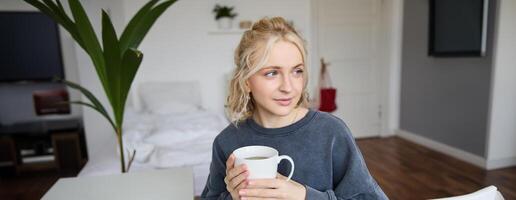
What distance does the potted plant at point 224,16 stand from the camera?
3488mm

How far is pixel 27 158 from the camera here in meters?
3.43

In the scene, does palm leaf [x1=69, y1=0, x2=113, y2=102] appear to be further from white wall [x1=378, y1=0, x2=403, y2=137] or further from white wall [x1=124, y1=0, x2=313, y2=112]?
white wall [x1=378, y1=0, x2=403, y2=137]

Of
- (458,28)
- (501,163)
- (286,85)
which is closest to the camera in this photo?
(286,85)

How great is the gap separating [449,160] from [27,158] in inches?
174

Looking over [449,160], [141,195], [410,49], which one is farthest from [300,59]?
[410,49]

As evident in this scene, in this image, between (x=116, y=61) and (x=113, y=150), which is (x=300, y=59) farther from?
(x=113, y=150)

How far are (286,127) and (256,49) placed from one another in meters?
0.20

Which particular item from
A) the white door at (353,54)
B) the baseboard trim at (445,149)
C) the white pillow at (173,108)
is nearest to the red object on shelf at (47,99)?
the white pillow at (173,108)

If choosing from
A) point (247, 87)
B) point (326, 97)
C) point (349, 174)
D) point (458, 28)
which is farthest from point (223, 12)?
point (349, 174)

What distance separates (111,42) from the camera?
1.08 metres

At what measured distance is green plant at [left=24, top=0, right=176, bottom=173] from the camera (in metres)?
1.06

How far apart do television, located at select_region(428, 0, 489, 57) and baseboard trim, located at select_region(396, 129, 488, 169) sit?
97cm

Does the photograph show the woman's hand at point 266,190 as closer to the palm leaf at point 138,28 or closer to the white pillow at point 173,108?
the palm leaf at point 138,28

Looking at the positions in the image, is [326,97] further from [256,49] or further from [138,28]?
[256,49]
